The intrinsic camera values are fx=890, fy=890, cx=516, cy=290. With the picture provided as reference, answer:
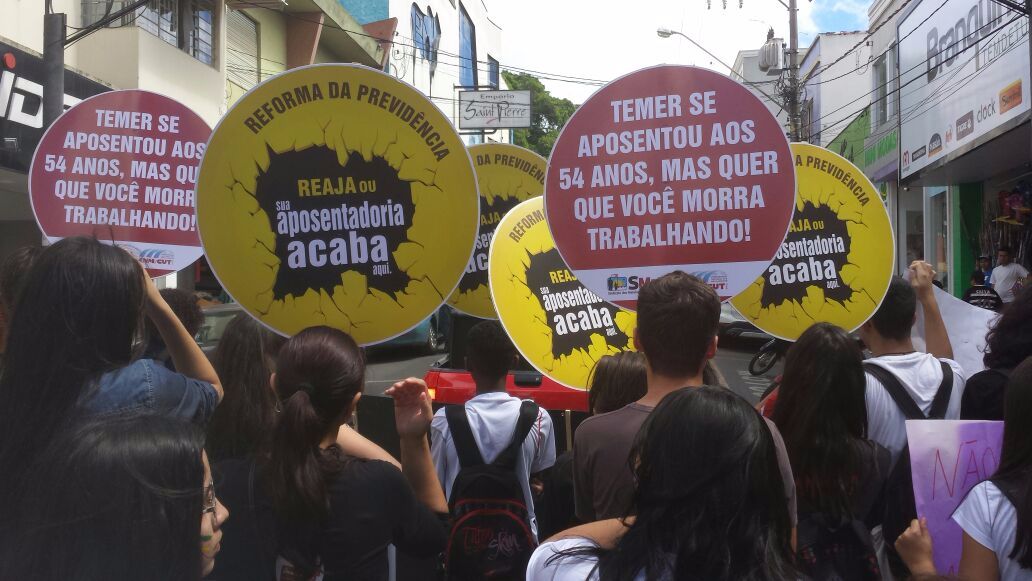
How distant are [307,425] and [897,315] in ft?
7.54

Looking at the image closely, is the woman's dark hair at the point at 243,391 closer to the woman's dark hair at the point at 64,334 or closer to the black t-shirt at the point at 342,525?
the black t-shirt at the point at 342,525

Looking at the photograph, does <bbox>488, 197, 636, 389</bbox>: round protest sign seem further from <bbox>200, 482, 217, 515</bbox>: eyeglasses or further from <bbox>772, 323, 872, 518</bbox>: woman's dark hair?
<bbox>200, 482, 217, 515</bbox>: eyeglasses

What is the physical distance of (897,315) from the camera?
3373 mm

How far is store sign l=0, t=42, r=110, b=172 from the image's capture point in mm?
10375

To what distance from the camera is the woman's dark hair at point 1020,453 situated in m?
1.85

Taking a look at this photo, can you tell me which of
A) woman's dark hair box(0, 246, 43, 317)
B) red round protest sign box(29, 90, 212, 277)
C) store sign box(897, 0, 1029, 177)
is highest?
store sign box(897, 0, 1029, 177)

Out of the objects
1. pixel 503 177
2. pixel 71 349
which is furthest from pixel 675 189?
pixel 71 349

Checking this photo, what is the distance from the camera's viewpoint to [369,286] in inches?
118

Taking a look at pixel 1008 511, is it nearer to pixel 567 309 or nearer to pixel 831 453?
pixel 831 453

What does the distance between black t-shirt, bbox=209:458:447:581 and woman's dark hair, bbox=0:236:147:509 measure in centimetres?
53

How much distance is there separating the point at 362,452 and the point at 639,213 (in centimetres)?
134

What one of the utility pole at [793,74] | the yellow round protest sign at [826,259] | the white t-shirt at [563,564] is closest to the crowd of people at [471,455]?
the white t-shirt at [563,564]

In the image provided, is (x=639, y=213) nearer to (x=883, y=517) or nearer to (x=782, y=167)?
(x=782, y=167)

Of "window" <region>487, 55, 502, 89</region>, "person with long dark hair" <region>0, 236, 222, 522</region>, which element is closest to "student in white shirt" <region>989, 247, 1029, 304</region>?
"person with long dark hair" <region>0, 236, 222, 522</region>
